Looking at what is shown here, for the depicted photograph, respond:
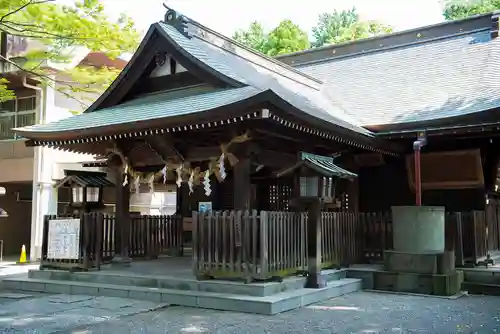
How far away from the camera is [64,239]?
432 inches

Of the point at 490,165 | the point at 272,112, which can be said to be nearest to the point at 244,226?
the point at 272,112

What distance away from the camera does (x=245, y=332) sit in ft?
21.7

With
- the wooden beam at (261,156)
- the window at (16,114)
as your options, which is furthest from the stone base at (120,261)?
the window at (16,114)

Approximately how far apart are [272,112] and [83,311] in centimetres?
434

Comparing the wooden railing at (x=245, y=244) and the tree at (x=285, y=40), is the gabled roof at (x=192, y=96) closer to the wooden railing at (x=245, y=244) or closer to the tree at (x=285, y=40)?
the wooden railing at (x=245, y=244)

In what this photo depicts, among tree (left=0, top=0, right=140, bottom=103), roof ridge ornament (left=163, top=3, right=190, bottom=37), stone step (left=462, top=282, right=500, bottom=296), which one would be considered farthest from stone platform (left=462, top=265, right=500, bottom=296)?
tree (left=0, top=0, right=140, bottom=103)

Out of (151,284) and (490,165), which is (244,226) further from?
(490,165)

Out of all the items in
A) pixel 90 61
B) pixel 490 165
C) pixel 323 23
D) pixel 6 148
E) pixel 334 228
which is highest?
pixel 323 23

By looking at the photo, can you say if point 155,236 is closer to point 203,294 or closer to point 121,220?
point 121,220

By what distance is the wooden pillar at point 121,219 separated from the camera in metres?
11.6

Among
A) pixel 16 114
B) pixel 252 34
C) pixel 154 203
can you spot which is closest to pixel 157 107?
pixel 16 114

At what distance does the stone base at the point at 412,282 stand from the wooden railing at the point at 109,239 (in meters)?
5.53

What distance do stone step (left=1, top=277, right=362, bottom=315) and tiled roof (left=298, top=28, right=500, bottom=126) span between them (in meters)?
4.82

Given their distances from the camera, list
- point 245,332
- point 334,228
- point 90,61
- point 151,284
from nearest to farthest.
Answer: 1. point 245,332
2. point 151,284
3. point 334,228
4. point 90,61
